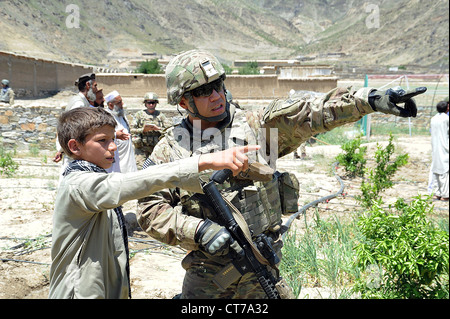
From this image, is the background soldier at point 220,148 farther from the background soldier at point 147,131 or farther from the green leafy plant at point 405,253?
the background soldier at point 147,131

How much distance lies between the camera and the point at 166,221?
180 centimetres

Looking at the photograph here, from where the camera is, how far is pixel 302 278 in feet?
10.3

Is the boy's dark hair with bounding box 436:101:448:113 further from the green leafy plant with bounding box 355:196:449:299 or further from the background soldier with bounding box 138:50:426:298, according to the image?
the background soldier with bounding box 138:50:426:298

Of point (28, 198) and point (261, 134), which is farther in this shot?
point (28, 198)

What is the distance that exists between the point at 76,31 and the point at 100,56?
→ 619 cm

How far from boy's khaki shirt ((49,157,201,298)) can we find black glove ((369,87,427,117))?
0.78 meters

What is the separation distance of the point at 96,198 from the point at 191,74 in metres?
0.87

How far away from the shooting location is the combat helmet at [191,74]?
1945mm

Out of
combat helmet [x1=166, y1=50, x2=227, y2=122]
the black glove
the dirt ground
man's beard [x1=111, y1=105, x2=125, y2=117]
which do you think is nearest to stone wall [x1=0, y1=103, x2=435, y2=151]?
the dirt ground

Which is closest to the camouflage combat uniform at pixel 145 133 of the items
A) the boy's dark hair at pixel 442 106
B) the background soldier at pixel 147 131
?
the background soldier at pixel 147 131

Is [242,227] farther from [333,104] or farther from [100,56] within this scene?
[100,56]

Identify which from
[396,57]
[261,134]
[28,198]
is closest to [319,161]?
[28,198]

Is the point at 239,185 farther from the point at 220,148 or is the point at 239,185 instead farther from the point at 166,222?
the point at 166,222
